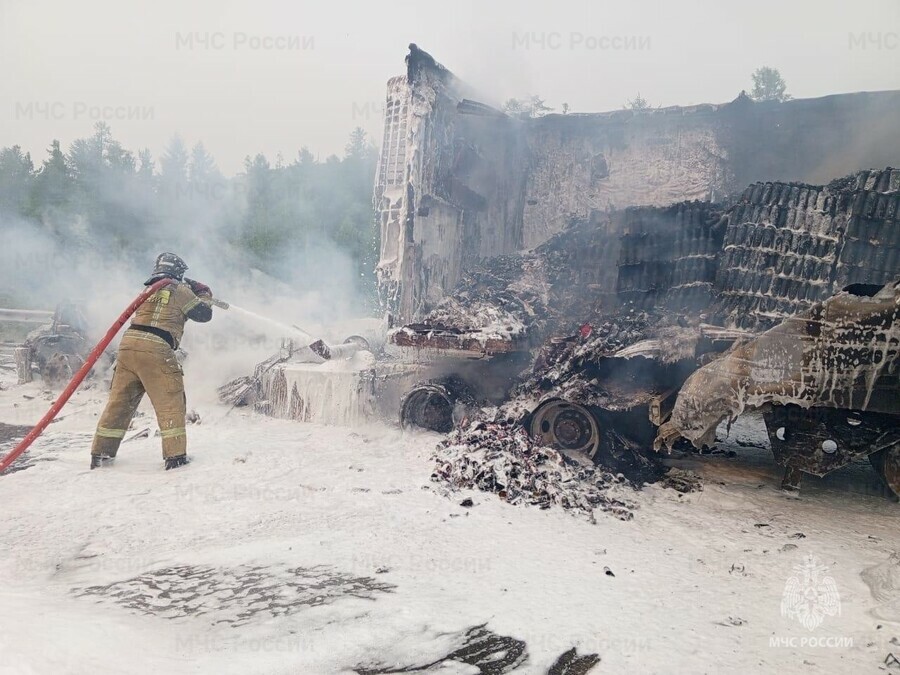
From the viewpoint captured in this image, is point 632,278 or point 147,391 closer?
point 147,391

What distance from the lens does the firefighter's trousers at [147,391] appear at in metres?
6.07

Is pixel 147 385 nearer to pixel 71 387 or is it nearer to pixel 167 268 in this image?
pixel 71 387

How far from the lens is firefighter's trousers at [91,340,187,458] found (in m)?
6.07

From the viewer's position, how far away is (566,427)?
663 cm

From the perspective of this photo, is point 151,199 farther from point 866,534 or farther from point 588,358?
point 866,534

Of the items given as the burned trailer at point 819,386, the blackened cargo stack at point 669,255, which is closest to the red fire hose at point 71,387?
the burned trailer at point 819,386

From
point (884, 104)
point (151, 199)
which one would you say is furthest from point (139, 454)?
point (151, 199)

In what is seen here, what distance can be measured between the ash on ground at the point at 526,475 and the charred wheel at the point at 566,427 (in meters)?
0.21

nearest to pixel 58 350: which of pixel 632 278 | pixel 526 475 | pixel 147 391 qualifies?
pixel 147 391

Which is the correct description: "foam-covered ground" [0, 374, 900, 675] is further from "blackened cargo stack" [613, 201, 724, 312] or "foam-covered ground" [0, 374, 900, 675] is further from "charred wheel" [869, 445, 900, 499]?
"blackened cargo stack" [613, 201, 724, 312]

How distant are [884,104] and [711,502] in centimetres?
715

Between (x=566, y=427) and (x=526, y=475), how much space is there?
111cm

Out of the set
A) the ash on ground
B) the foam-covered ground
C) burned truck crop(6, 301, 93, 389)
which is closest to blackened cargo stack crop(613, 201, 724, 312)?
the foam-covered ground

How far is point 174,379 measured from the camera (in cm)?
617
